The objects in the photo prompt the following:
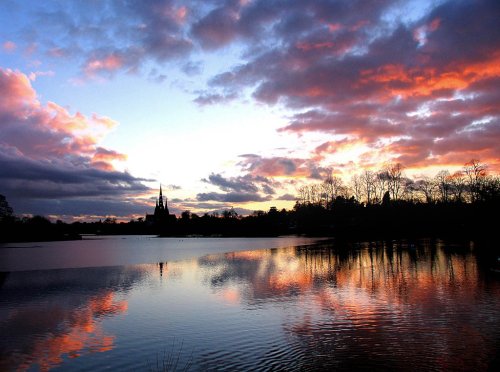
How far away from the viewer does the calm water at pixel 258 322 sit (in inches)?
617

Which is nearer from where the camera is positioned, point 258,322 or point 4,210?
point 258,322

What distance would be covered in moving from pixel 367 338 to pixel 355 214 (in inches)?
6052

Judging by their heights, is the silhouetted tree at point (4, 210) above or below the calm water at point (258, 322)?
above

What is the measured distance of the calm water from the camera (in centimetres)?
1566

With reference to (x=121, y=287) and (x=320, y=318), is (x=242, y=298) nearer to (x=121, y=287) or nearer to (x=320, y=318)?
(x=320, y=318)

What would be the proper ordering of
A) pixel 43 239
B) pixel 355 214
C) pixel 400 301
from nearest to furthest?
pixel 400 301, pixel 43 239, pixel 355 214

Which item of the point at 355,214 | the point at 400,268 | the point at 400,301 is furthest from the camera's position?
the point at 355,214

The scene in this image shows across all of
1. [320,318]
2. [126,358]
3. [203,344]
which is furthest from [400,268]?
[126,358]

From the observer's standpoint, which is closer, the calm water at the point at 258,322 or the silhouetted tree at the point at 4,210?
the calm water at the point at 258,322

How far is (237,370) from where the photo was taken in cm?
1452

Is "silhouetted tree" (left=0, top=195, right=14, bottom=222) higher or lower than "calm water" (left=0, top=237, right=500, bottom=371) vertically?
higher

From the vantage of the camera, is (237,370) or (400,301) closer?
(237,370)

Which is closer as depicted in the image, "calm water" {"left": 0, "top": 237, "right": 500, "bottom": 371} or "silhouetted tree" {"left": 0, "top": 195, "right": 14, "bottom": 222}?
"calm water" {"left": 0, "top": 237, "right": 500, "bottom": 371}

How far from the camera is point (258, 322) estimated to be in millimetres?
21312
